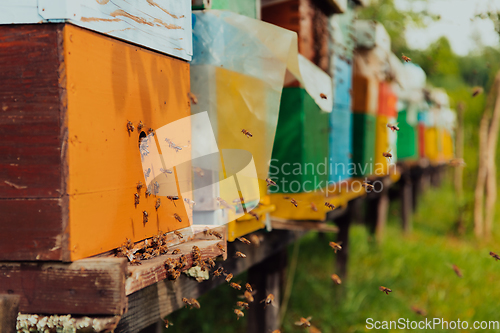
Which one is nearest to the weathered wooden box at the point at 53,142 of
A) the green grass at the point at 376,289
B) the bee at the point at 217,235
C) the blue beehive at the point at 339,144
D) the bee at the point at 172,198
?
the bee at the point at 172,198

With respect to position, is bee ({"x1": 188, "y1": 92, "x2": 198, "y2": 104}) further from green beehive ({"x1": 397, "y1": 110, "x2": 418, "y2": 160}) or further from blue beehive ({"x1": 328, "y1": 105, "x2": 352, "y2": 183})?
green beehive ({"x1": 397, "y1": 110, "x2": 418, "y2": 160})

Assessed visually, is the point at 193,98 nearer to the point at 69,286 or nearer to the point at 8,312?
the point at 69,286

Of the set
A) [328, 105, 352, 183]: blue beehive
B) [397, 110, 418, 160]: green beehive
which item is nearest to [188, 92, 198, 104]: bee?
[328, 105, 352, 183]: blue beehive

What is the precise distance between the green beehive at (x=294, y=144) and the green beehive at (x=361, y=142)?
5.33 ft

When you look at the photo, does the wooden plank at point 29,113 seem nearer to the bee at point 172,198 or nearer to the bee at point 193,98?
the bee at point 172,198

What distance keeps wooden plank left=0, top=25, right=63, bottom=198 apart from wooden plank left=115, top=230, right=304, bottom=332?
0.65 m

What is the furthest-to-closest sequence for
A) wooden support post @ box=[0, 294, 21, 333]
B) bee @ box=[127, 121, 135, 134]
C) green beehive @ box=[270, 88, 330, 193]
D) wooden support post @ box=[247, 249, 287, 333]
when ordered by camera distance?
wooden support post @ box=[247, 249, 287, 333]
green beehive @ box=[270, 88, 330, 193]
bee @ box=[127, 121, 135, 134]
wooden support post @ box=[0, 294, 21, 333]

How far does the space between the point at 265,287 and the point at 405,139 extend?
4249mm

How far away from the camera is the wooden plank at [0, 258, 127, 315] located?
1220 millimetres

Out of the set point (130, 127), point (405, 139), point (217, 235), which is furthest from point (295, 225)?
point (405, 139)

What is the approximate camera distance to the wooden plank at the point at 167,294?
1.70 metres

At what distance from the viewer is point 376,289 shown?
6434 mm

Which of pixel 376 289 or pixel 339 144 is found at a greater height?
pixel 339 144

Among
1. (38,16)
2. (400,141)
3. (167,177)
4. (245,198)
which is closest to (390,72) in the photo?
(400,141)
